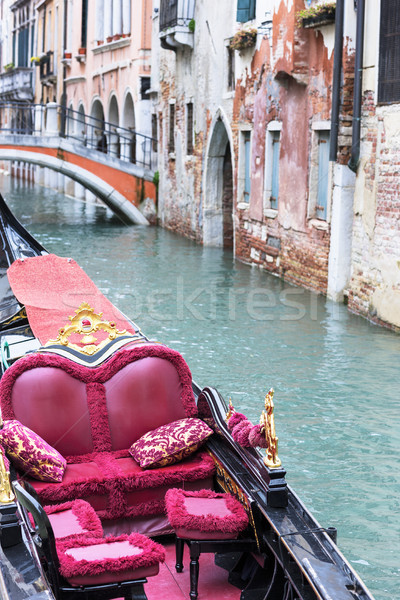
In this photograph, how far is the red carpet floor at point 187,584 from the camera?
9.73 ft

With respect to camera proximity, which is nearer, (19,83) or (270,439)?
(270,439)

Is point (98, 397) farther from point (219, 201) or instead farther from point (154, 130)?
point (154, 130)

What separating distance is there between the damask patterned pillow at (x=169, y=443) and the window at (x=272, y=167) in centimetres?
737

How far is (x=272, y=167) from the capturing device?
10.8 metres

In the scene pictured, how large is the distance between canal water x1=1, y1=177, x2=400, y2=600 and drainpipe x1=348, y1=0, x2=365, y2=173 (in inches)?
54.7

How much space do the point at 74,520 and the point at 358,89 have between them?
19.5 feet

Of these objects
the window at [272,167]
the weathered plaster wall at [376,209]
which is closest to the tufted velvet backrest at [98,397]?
the weathered plaster wall at [376,209]

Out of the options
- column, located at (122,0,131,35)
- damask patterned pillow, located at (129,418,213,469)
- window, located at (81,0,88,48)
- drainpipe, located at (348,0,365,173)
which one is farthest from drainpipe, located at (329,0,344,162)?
window, located at (81,0,88,48)

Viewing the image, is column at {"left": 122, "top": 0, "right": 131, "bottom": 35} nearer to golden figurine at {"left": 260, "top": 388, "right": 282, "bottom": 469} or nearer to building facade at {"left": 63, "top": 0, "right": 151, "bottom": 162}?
building facade at {"left": 63, "top": 0, "right": 151, "bottom": 162}

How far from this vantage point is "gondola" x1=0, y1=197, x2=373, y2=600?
2.57 metres

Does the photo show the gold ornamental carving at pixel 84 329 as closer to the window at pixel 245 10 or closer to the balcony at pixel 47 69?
the window at pixel 245 10

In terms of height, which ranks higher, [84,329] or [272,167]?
[272,167]

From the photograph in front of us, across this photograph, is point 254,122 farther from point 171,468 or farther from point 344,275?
point 171,468

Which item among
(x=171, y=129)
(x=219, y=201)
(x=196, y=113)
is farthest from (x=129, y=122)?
(x=219, y=201)
